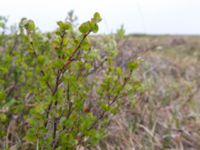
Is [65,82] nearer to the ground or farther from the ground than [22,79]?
farther from the ground

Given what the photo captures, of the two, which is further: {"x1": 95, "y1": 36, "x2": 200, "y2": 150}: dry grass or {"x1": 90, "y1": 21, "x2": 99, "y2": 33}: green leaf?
{"x1": 95, "y1": 36, "x2": 200, "y2": 150}: dry grass

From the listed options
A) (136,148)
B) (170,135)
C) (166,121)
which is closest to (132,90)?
(136,148)

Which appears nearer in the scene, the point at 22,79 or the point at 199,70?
the point at 22,79

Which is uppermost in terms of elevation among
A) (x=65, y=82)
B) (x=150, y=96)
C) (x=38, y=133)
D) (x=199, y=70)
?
(x=65, y=82)

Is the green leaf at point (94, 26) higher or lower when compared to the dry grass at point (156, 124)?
higher

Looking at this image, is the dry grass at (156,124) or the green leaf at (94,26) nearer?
the green leaf at (94,26)

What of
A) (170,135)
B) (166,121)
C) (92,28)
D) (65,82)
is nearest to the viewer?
(92,28)

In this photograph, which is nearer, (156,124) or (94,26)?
(94,26)

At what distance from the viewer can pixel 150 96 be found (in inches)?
123

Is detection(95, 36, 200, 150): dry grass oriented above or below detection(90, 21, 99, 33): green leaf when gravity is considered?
below

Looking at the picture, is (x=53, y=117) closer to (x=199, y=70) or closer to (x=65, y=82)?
(x=65, y=82)

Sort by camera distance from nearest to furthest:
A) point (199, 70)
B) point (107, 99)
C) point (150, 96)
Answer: point (107, 99) < point (150, 96) < point (199, 70)

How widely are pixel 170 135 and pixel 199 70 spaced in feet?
12.0

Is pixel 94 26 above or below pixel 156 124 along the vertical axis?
above
